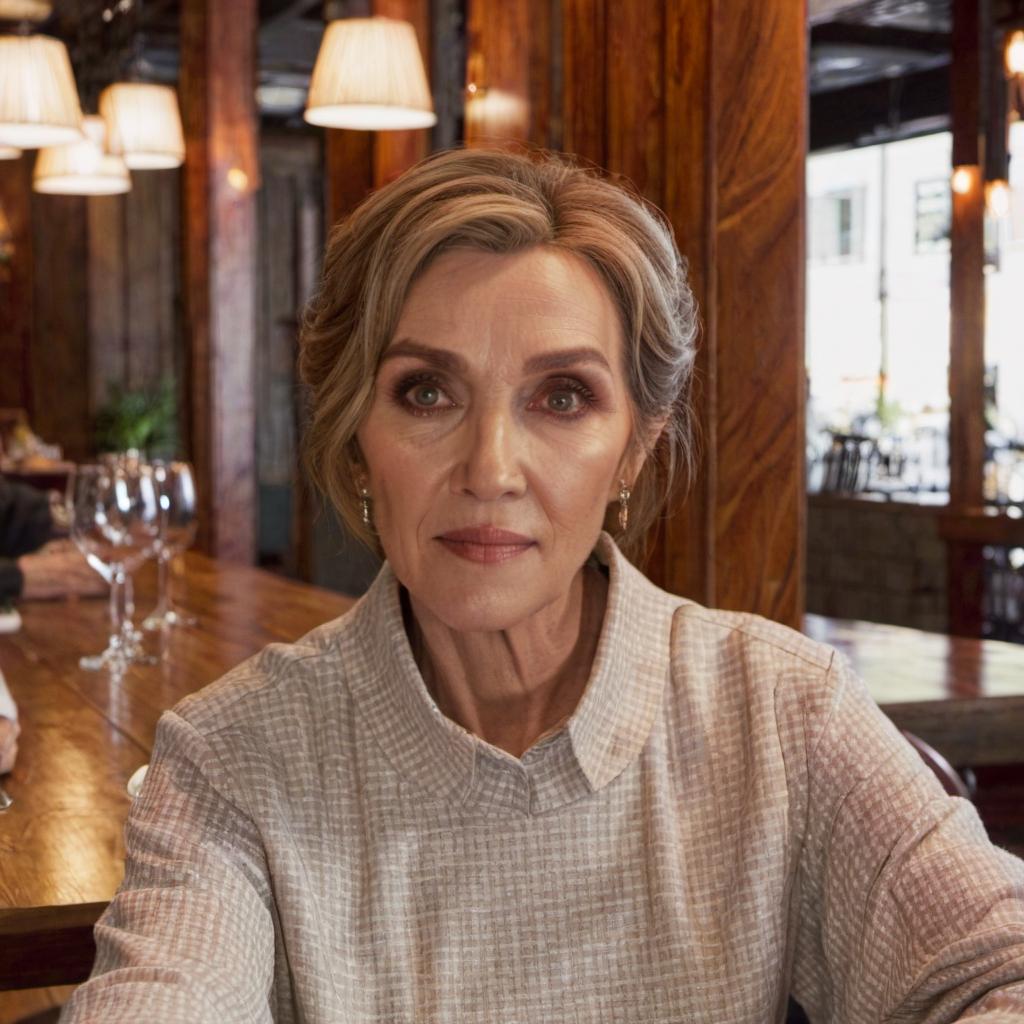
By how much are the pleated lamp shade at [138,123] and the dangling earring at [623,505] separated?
11.6 feet

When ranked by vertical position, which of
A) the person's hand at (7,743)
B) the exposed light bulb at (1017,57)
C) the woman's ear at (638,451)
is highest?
the exposed light bulb at (1017,57)

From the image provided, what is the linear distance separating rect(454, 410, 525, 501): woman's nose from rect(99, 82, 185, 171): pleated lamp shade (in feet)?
12.1

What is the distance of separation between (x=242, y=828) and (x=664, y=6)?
1383 millimetres

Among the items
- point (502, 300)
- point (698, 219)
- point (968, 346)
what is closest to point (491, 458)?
point (502, 300)

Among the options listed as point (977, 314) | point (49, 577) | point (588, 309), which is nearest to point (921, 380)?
point (977, 314)

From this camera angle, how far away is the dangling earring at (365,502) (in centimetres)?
141

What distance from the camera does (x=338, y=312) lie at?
1345 mm

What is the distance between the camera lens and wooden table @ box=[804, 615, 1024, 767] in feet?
7.81

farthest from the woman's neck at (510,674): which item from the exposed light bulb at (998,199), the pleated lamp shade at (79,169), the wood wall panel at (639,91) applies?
the exposed light bulb at (998,199)

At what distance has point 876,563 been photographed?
854 centimetres

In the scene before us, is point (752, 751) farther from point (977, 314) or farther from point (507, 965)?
point (977, 314)

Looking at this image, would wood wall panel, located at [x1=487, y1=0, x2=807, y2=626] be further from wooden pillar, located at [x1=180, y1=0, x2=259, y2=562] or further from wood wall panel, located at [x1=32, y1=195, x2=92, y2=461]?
wood wall panel, located at [x1=32, y1=195, x2=92, y2=461]

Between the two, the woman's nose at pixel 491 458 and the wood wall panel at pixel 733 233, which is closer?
the woman's nose at pixel 491 458

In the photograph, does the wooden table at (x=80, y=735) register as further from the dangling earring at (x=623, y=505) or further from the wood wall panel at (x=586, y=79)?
the wood wall panel at (x=586, y=79)
